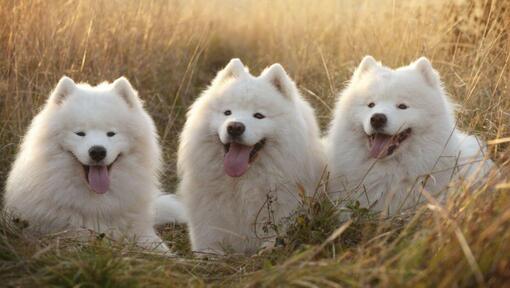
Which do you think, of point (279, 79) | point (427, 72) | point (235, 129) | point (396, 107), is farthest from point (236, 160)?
point (427, 72)

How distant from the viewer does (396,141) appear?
15.4 feet

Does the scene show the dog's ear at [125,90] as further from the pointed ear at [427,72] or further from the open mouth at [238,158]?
the pointed ear at [427,72]

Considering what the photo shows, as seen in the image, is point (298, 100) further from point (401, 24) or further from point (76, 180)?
point (401, 24)

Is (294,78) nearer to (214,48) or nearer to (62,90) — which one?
(214,48)

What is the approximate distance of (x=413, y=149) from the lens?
470 cm

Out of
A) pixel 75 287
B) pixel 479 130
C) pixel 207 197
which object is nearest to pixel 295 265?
pixel 75 287

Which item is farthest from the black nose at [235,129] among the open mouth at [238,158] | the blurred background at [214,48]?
the blurred background at [214,48]

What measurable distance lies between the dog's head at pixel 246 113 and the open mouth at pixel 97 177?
0.80m

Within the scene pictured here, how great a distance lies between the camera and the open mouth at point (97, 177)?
4.55 m

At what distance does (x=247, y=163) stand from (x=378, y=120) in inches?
37.1

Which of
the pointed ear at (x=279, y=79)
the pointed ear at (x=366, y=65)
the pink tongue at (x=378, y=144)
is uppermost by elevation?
the pointed ear at (x=366, y=65)

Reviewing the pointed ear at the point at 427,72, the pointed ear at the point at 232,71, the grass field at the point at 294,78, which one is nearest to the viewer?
the grass field at the point at 294,78

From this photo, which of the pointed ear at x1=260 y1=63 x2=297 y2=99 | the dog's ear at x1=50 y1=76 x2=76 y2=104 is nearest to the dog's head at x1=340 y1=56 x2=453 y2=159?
the pointed ear at x1=260 y1=63 x2=297 y2=99

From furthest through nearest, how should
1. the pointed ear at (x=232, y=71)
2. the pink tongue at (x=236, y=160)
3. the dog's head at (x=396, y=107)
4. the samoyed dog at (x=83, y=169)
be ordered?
the pointed ear at (x=232, y=71)
the pink tongue at (x=236, y=160)
the dog's head at (x=396, y=107)
the samoyed dog at (x=83, y=169)
